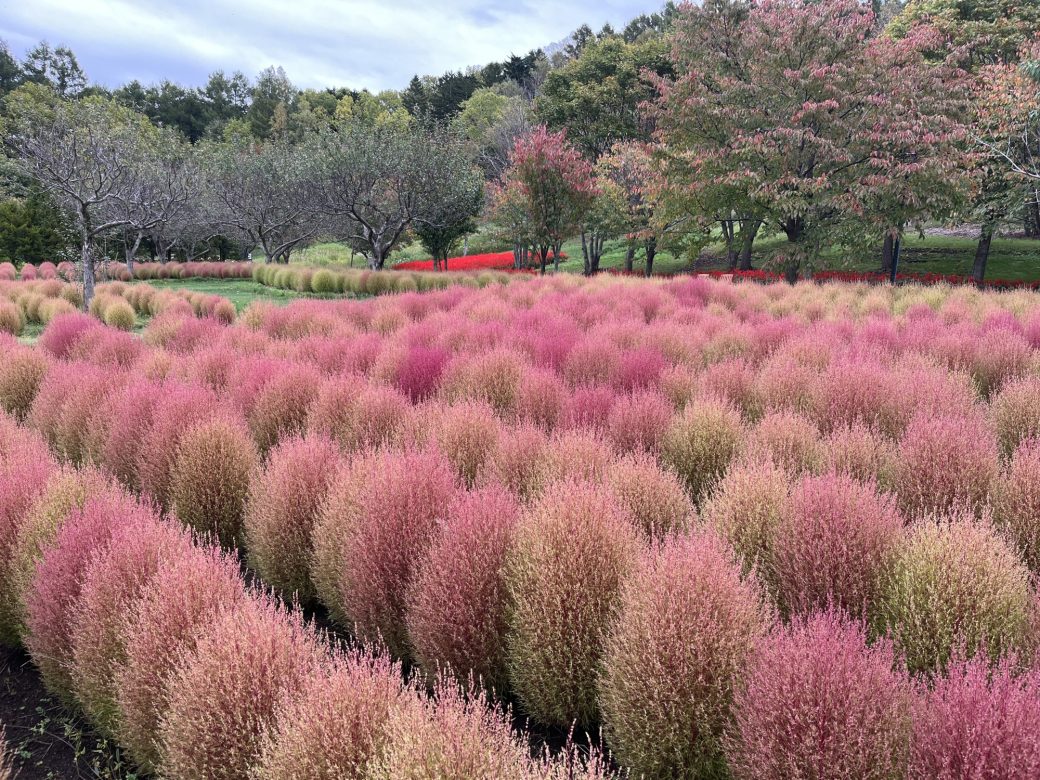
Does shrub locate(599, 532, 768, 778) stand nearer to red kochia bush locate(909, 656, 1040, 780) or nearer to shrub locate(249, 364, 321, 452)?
red kochia bush locate(909, 656, 1040, 780)

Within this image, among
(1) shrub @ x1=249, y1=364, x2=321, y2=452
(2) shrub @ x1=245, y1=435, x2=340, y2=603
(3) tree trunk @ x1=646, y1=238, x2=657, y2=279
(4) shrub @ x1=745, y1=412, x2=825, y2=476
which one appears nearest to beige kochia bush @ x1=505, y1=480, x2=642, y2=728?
(2) shrub @ x1=245, y1=435, x2=340, y2=603

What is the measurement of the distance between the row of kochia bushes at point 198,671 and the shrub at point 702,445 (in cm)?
256

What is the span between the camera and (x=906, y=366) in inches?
271

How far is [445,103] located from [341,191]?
52434 millimetres

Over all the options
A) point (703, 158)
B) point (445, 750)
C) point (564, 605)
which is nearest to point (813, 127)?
point (703, 158)

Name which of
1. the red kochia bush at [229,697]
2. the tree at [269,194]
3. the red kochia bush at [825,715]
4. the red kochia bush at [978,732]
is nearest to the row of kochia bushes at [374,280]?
the tree at [269,194]

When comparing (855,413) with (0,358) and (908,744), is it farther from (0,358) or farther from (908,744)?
(0,358)

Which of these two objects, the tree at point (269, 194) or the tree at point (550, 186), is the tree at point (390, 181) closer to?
the tree at point (269, 194)

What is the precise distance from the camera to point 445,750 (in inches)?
76.5

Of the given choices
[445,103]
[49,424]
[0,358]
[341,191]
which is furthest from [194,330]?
[445,103]

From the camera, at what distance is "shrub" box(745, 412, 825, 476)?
4.66 m

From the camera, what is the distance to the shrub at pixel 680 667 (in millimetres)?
2502

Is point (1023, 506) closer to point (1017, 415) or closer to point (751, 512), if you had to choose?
point (751, 512)

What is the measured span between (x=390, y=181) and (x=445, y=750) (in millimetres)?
24180
